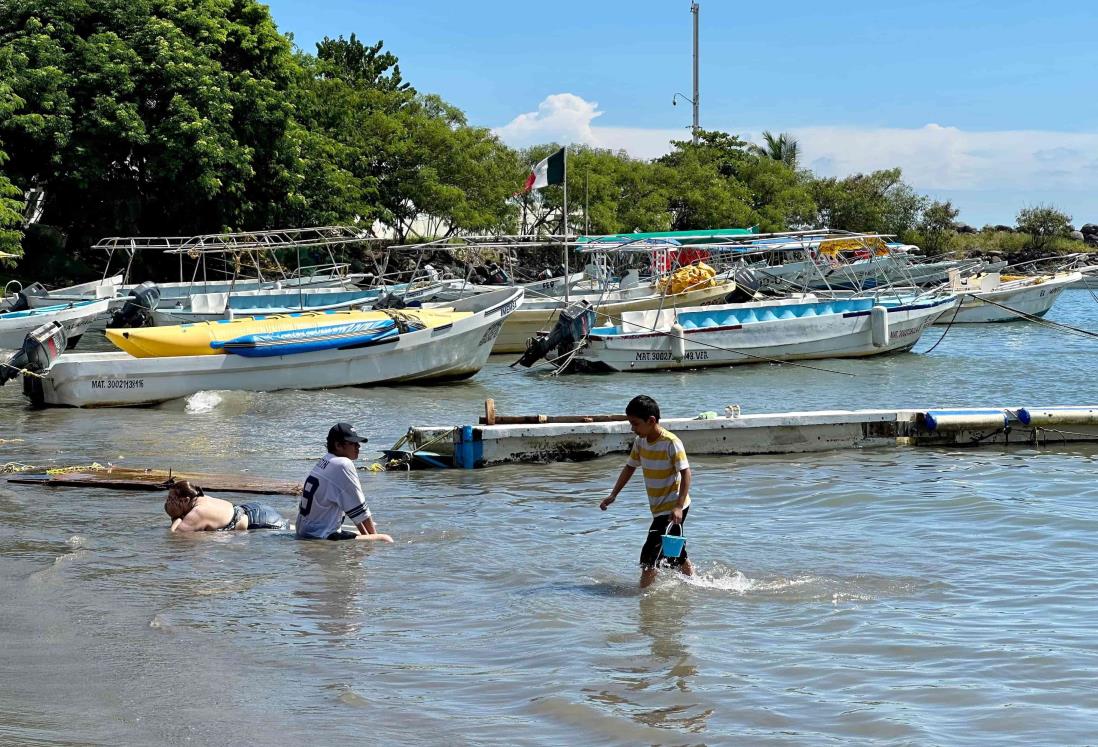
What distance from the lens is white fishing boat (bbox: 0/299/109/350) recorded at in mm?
25078

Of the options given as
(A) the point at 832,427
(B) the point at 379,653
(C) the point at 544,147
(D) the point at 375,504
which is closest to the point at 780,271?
(C) the point at 544,147

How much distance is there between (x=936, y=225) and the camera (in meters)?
71.7

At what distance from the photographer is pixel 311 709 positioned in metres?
6.26

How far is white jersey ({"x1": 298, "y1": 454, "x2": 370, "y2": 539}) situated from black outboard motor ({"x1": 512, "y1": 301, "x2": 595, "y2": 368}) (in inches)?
575

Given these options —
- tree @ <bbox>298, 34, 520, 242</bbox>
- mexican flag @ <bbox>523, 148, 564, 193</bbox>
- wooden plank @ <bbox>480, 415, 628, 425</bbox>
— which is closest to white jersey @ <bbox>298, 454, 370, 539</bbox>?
wooden plank @ <bbox>480, 415, 628, 425</bbox>

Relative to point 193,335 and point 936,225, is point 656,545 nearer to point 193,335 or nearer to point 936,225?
point 193,335

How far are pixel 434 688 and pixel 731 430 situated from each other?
808 centimetres

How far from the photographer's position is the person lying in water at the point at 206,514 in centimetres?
1020

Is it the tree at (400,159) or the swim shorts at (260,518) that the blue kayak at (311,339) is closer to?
the swim shorts at (260,518)

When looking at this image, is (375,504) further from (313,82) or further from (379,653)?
(313,82)

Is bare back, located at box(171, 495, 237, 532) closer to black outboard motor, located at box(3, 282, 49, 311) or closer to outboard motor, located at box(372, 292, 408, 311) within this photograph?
outboard motor, located at box(372, 292, 408, 311)

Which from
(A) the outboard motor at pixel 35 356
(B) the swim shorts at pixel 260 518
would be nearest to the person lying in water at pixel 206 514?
(B) the swim shorts at pixel 260 518

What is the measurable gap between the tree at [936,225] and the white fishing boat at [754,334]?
45.1 metres

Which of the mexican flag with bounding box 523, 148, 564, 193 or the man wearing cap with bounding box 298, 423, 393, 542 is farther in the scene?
the mexican flag with bounding box 523, 148, 564, 193
